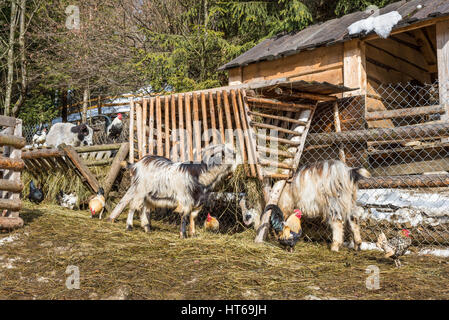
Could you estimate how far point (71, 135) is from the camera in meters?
11.3

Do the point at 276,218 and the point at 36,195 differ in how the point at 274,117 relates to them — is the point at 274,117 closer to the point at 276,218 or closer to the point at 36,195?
the point at 276,218

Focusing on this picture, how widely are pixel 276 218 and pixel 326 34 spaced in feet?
17.6

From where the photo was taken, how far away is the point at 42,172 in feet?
32.6

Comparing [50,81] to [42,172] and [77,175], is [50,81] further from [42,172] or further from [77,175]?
[77,175]

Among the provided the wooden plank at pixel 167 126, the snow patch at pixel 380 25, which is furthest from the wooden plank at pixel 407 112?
the wooden plank at pixel 167 126

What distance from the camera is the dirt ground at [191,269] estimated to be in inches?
148

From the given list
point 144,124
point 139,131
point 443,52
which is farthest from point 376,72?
point 139,131

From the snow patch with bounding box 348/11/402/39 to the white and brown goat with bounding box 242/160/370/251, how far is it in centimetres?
353

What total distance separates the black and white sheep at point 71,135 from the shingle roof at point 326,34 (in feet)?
14.1

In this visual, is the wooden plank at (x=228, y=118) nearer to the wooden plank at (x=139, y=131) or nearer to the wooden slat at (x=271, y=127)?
the wooden slat at (x=271, y=127)

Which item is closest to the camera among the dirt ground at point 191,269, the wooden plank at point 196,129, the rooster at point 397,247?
the dirt ground at point 191,269

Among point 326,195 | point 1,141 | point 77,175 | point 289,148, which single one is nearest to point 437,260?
point 326,195
